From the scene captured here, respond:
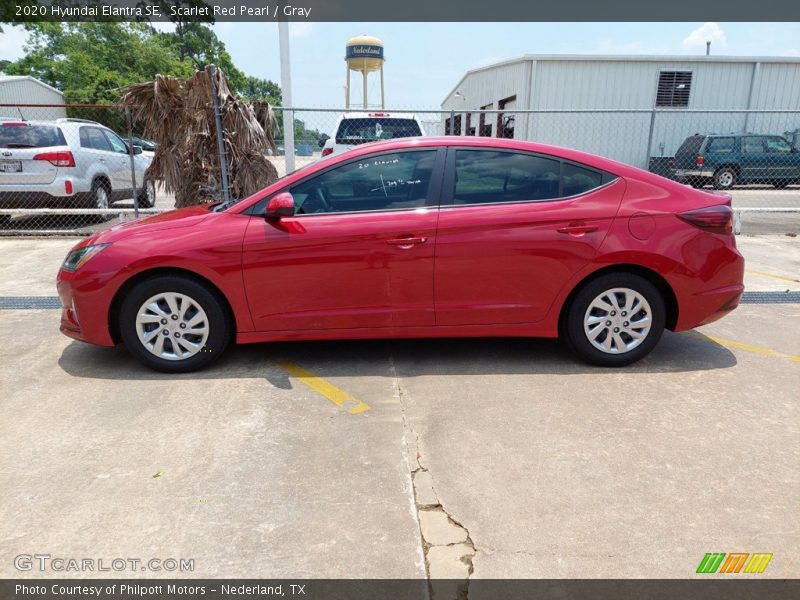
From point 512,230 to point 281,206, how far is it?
1565mm

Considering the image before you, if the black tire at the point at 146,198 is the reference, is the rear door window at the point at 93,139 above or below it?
above

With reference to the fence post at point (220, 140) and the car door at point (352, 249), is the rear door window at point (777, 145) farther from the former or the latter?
the car door at point (352, 249)

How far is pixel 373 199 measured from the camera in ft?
13.2

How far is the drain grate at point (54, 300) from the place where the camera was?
18.6 feet

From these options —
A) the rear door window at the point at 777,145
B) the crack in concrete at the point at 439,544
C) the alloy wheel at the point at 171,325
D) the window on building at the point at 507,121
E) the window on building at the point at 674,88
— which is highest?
the window on building at the point at 674,88

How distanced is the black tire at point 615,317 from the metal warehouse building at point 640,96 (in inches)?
581

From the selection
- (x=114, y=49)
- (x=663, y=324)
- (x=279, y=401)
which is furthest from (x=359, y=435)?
(x=114, y=49)

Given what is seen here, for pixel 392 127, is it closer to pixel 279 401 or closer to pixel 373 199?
pixel 373 199

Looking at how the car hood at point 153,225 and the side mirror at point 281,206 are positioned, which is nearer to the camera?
the side mirror at point 281,206

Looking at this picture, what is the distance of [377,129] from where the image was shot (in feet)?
33.5

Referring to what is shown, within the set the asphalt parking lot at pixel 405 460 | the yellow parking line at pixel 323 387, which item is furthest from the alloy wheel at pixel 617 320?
the yellow parking line at pixel 323 387

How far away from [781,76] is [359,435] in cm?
2211

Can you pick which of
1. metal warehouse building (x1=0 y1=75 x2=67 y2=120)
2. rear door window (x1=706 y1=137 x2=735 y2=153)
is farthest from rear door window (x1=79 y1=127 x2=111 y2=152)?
metal warehouse building (x1=0 y1=75 x2=67 y2=120)

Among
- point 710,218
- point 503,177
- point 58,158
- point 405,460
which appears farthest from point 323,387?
point 58,158
